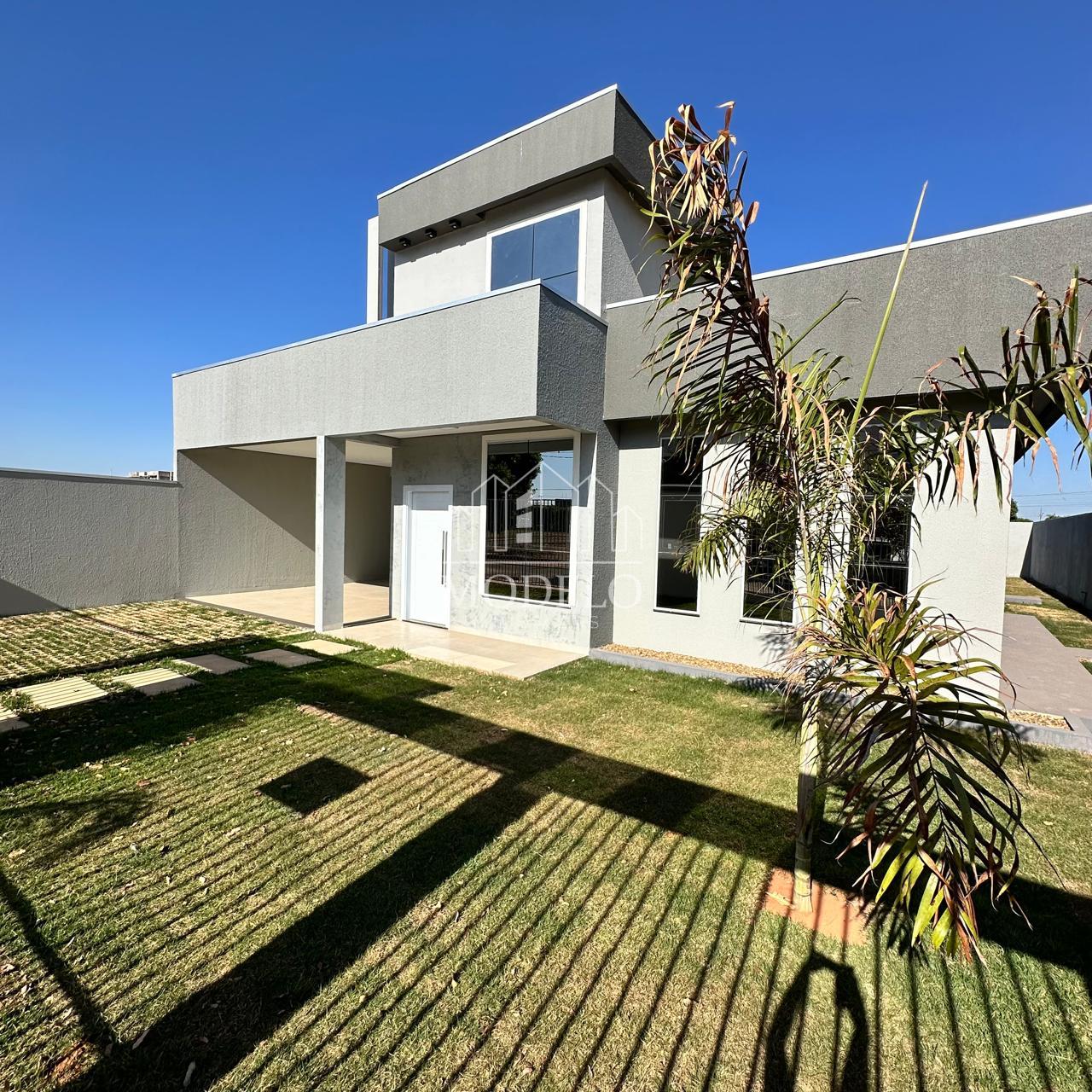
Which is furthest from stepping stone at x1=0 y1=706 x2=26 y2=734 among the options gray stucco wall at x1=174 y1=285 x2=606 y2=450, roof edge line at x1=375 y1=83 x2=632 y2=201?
roof edge line at x1=375 y1=83 x2=632 y2=201

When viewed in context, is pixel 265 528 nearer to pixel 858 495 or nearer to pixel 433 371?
pixel 433 371

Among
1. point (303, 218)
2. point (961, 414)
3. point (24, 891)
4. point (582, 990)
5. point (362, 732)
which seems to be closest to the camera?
point (582, 990)

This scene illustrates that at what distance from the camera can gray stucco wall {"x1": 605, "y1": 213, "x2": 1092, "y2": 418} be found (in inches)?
240

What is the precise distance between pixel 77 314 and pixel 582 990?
20465mm

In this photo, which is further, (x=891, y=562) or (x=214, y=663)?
(x=214, y=663)

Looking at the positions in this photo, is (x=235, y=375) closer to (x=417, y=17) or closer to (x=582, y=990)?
(x=417, y=17)

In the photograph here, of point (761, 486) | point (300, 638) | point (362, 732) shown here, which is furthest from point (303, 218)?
point (761, 486)

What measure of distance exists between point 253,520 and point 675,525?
37.7ft

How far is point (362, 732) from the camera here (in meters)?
5.64

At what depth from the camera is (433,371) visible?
28.5ft

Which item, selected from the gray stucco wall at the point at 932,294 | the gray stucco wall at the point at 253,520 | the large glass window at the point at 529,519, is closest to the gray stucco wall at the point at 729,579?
the large glass window at the point at 529,519

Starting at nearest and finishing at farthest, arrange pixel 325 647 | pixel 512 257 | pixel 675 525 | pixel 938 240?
pixel 938 240, pixel 675 525, pixel 325 647, pixel 512 257

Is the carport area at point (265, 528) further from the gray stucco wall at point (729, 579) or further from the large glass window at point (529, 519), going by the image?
the gray stucco wall at point (729, 579)

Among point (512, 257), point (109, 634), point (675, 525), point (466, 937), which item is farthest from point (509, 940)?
point (512, 257)
